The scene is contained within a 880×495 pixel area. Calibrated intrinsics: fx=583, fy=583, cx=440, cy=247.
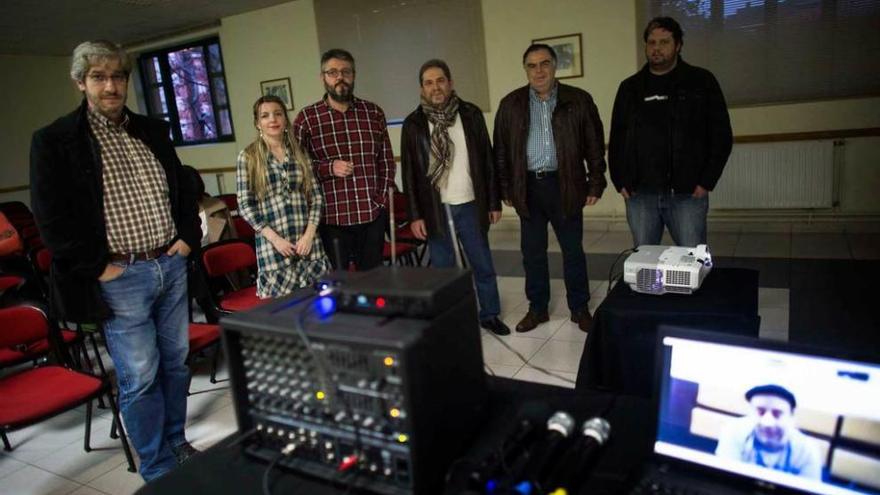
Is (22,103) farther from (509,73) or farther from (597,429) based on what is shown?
(597,429)

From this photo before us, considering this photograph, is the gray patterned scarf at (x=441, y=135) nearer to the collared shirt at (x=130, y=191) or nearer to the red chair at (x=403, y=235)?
the red chair at (x=403, y=235)

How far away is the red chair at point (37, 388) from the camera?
2.11 metres

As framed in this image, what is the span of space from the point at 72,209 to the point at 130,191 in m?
0.18

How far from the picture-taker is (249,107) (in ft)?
25.6

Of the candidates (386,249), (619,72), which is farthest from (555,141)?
(619,72)

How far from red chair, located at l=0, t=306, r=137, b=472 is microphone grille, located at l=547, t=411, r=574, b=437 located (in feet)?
6.38

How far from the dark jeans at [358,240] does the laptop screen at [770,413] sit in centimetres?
211

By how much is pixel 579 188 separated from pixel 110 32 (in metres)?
7.23

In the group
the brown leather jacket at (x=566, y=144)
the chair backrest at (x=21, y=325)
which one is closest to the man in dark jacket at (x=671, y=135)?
the brown leather jacket at (x=566, y=144)

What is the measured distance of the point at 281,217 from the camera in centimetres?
261

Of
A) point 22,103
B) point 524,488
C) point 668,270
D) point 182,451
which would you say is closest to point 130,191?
point 182,451

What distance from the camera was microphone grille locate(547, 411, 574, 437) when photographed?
99 cm

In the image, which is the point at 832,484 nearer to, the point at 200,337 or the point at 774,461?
the point at 774,461

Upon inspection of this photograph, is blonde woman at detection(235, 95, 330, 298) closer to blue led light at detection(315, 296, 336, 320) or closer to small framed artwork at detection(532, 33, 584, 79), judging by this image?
blue led light at detection(315, 296, 336, 320)
